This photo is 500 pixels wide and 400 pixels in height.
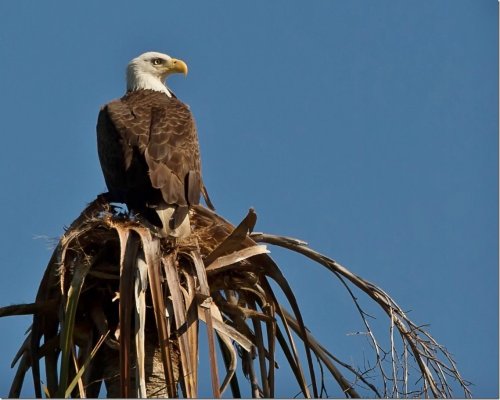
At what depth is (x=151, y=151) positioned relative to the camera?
25.8 feet

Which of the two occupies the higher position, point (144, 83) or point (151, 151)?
point (144, 83)

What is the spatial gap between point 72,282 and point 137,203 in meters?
1.70

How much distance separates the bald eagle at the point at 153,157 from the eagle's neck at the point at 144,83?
736mm

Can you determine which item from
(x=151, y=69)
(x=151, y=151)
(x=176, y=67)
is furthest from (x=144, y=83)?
(x=151, y=151)

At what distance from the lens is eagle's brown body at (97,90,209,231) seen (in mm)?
7496

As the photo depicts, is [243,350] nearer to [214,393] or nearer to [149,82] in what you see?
[214,393]

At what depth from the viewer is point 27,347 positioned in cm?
633

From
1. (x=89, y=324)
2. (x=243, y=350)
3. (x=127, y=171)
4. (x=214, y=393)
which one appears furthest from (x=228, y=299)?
(x=127, y=171)

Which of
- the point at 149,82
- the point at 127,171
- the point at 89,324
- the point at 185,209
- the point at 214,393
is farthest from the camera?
the point at 149,82

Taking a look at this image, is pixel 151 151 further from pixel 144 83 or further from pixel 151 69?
pixel 151 69

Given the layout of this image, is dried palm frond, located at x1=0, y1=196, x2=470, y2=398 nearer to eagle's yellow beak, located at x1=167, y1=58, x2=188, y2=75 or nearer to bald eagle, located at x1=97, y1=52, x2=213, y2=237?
bald eagle, located at x1=97, y1=52, x2=213, y2=237

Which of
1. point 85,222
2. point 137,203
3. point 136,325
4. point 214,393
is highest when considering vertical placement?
point 137,203

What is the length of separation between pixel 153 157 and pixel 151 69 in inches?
101

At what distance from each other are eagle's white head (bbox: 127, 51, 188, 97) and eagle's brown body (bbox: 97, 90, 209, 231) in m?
1.26
